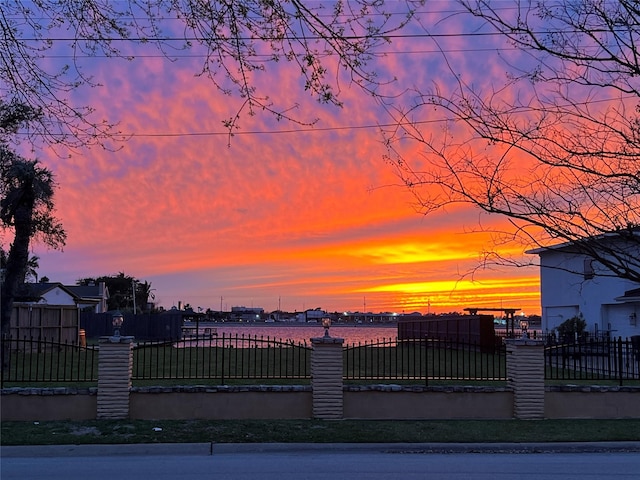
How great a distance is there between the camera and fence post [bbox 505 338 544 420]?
13.4 metres

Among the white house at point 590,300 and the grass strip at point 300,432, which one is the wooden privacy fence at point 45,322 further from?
the white house at point 590,300

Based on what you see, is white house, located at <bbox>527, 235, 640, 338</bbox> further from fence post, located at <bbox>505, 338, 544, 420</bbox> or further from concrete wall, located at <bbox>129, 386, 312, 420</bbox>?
concrete wall, located at <bbox>129, 386, 312, 420</bbox>

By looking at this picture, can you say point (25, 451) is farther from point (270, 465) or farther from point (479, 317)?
point (479, 317)

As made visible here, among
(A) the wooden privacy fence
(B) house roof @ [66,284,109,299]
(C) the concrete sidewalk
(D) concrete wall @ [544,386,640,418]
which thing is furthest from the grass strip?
(B) house roof @ [66,284,109,299]

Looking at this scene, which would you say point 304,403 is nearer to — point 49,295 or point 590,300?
point 590,300

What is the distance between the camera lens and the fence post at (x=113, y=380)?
12523 mm

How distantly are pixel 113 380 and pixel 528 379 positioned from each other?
7.53 metres

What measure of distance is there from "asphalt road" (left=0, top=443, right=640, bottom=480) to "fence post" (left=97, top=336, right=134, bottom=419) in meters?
2.32

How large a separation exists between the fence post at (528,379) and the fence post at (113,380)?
709 cm

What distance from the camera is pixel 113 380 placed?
12.5 m

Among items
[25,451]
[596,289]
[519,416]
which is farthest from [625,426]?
[596,289]

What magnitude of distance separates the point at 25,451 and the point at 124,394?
8.70ft

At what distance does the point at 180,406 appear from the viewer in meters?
13.0

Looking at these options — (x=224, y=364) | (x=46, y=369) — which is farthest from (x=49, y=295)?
(x=224, y=364)
